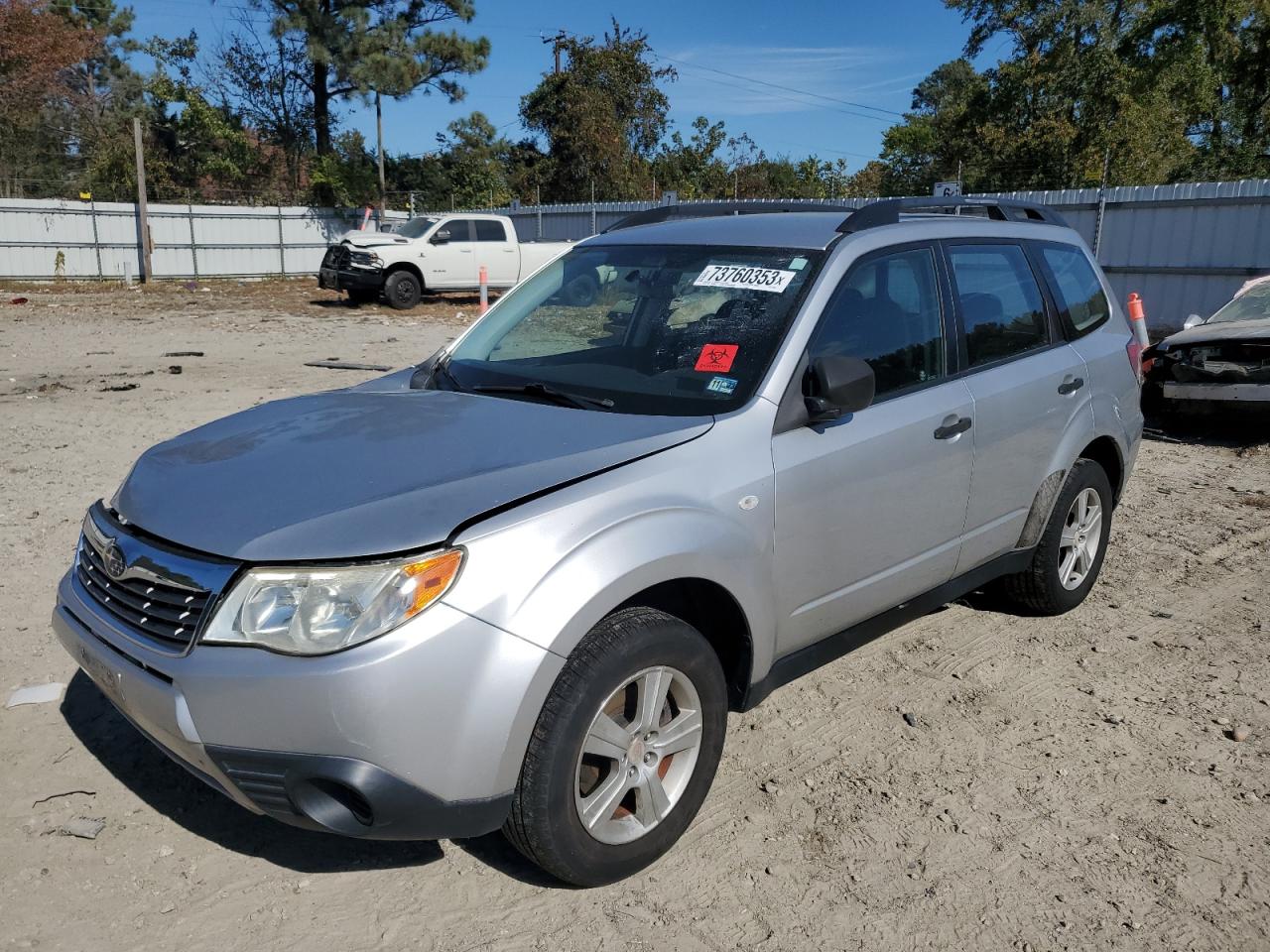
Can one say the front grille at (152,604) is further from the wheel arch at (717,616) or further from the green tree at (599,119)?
the green tree at (599,119)

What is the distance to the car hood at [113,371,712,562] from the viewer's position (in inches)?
98.9

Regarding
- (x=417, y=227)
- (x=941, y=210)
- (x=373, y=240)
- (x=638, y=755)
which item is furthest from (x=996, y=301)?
(x=417, y=227)

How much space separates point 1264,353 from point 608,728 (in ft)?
24.9

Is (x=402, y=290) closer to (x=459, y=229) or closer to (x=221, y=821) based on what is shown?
(x=459, y=229)

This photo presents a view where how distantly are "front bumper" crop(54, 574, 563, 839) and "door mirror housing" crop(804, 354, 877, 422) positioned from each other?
1249 millimetres

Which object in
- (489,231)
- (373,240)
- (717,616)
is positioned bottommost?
(717,616)

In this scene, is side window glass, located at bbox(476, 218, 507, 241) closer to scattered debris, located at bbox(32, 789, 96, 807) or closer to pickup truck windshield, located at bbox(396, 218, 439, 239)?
pickup truck windshield, located at bbox(396, 218, 439, 239)

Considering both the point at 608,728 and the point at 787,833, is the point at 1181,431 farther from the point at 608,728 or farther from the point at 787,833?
the point at 608,728

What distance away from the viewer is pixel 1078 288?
192 inches

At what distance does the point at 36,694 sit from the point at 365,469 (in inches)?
80.4

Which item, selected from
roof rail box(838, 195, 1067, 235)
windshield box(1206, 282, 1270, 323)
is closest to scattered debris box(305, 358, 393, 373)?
roof rail box(838, 195, 1067, 235)

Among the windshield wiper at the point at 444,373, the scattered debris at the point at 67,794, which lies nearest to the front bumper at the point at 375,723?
the scattered debris at the point at 67,794

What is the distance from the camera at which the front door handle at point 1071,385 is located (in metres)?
4.44

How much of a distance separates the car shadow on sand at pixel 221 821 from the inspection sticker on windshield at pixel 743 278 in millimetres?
2011
